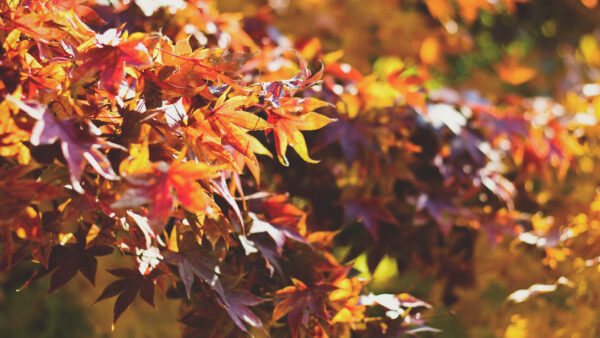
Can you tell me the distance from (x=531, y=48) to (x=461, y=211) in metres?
1.99

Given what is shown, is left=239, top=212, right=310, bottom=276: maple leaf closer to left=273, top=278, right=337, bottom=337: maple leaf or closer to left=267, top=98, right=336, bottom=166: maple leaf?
left=273, top=278, right=337, bottom=337: maple leaf

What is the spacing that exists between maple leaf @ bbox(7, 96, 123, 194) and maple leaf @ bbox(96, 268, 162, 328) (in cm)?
32

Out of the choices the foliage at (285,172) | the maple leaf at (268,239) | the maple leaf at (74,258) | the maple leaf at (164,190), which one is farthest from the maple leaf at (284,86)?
the maple leaf at (74,258)

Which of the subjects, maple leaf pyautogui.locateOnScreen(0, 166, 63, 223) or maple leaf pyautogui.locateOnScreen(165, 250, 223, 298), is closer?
maple leaf pyautogui.locateOnScreen(0, 166, 63, 223)

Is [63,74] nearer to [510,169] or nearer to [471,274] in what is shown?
[471,274]

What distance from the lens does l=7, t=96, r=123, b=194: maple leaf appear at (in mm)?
788

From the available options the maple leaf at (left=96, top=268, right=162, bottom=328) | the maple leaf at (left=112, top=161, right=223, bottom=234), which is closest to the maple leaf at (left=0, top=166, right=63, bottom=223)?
the maple leaf at (left=112, top=161, right=223, bottom=234)

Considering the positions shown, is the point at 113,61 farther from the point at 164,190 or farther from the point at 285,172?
the point at 285,172

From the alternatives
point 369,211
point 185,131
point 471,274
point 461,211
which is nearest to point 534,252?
point 471,274

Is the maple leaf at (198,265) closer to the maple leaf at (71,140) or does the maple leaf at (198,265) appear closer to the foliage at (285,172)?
the foliage at (285,172)

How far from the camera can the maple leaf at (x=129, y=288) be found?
1.08 meters

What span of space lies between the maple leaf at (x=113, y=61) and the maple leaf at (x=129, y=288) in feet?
1.26

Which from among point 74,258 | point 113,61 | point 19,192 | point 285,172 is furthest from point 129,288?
point 285,172

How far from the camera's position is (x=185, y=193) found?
84 cm
